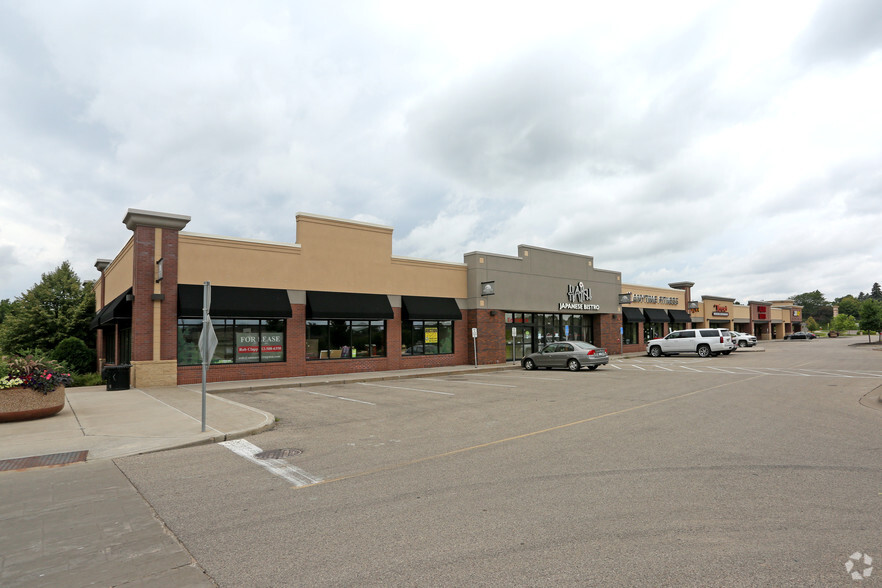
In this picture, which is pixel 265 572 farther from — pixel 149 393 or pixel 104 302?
pixel 104 302

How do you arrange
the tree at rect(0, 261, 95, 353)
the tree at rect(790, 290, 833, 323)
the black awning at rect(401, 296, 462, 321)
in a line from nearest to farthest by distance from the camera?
the black awning at rect(401, 296, 462, 321)
the tree at rect(0, 261, 95, 353)
the tree at rect(790, 290, 833, 323)

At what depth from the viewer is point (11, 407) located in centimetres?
1112

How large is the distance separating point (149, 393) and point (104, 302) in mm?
14382

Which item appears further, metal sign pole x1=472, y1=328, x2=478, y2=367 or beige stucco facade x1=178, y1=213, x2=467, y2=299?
metal sign pole x1=472, y1=328, x2=478, y2=367

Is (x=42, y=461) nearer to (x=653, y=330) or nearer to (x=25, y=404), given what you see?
(x=25, y=404)

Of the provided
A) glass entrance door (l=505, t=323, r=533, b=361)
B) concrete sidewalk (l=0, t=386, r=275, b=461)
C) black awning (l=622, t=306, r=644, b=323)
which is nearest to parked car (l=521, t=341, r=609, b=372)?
glass entrance door (l=505, t=323, r=533, b=361)

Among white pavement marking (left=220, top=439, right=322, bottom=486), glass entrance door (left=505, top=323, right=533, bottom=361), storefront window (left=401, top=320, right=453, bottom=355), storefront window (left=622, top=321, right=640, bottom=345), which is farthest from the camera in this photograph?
storefront window (left=622, top=321, right=640, bottom=345)

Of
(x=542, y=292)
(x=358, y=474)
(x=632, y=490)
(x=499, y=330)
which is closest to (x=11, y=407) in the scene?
(x=358, y=474)

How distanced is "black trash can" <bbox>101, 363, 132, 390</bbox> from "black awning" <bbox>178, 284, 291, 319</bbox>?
2.55 metres

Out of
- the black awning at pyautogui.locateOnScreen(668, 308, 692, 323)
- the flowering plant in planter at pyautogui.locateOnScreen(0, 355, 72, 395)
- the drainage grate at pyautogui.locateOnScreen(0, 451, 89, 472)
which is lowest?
the drainage grate at pyautogui.locateOnScreen(0, 451, 89, 472)

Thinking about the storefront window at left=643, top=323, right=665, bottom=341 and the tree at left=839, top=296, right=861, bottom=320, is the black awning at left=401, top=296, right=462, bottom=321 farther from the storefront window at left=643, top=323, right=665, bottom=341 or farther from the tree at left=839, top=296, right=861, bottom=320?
the tree at left=839, top=296, right=861, bottom=320

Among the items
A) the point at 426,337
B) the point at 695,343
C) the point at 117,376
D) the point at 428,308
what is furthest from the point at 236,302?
the point at 695,343

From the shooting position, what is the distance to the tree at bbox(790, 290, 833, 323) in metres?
172

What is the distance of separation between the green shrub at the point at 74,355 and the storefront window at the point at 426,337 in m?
15.8
